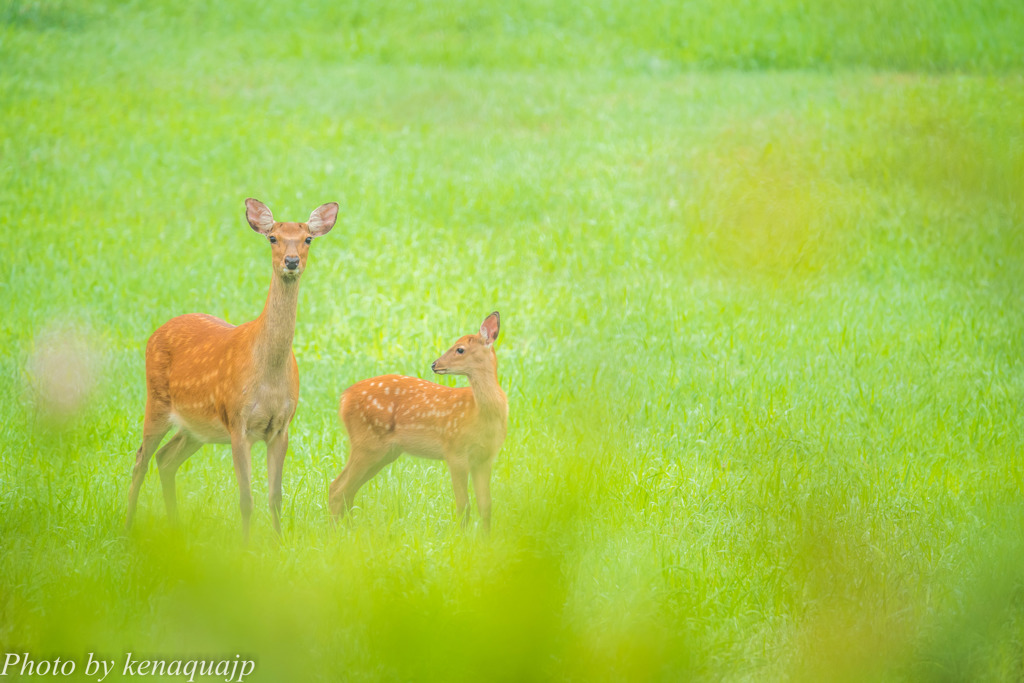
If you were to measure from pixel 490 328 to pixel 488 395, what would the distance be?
1.31ft

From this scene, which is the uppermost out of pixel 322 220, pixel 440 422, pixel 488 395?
pixel 322 220

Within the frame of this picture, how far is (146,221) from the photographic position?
13.1 m

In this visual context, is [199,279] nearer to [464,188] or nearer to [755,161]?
[464,188]

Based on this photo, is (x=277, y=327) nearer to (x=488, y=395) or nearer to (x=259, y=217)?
(x=259, y=217)

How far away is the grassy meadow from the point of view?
1.28 metres

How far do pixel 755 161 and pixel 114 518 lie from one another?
3.79 meters

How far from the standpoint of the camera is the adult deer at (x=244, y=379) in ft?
14.5

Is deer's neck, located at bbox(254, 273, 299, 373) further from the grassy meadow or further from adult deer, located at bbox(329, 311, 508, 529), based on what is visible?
the grassy meadow

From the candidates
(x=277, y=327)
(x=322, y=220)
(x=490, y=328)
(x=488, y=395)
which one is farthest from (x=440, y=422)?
(x=322, y=220)

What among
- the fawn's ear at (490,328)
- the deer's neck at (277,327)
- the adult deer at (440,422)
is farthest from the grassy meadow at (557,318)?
the deer's neck at (277,327)

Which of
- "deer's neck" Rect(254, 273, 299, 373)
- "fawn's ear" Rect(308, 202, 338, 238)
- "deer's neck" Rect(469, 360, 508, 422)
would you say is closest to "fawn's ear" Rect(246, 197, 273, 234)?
"fawn's ear" Rect(308, 202, 338, 238)

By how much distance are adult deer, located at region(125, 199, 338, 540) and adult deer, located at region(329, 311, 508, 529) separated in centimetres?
42

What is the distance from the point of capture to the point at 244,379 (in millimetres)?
4711

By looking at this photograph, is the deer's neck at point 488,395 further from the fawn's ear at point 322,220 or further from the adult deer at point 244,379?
the fawn's ear at point 322,220
